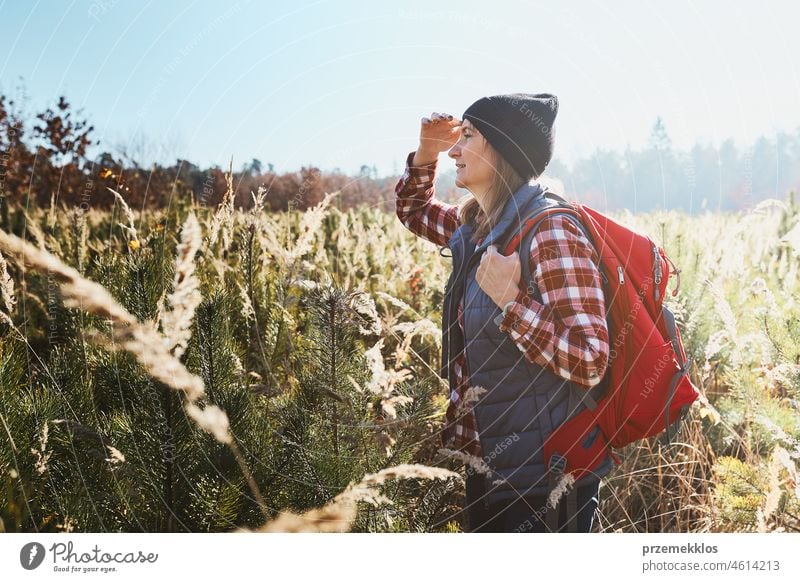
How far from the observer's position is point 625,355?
161 cm

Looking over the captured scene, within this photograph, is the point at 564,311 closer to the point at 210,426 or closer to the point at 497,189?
the point at 497,189

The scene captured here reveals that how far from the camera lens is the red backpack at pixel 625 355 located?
160cm

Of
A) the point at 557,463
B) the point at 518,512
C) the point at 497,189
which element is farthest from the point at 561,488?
the point at 497,189

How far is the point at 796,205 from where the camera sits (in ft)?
15.3

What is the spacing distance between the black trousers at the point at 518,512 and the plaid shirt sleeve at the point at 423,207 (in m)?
0.87

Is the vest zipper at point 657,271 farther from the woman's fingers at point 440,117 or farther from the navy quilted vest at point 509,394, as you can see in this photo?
the woman's fingers at point 440,117

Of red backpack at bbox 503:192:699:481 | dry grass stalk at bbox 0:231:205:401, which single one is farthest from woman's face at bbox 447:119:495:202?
dry grass stalk at bbox 0:231:205:401

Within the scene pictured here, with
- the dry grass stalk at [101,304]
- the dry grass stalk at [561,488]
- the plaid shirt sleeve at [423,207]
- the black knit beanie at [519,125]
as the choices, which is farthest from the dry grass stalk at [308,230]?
the dry grass stalk at [561,488]

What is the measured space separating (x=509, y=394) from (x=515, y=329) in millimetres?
224

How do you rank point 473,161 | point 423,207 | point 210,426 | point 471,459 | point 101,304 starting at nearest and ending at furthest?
point 101,304, point 210,426, point 471,459, point 473,161, point 423,207

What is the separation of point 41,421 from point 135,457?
210 millimetres

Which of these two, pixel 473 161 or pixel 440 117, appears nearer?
pixel 473 161

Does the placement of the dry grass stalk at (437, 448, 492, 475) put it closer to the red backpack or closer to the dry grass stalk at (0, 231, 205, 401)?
the red backpack
